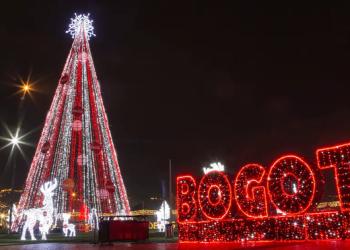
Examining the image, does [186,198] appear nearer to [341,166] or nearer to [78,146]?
[341,166]

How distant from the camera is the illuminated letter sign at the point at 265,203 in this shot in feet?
54.6

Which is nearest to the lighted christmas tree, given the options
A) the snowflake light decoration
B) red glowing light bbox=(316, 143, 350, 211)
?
the snowflake light decoration

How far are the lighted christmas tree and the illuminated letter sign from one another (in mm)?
10295

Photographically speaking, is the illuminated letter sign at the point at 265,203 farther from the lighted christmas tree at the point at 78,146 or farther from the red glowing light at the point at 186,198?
the lighted christmas tree at the point at 78,146

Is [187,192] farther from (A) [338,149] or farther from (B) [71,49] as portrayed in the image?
(B) [71,49]

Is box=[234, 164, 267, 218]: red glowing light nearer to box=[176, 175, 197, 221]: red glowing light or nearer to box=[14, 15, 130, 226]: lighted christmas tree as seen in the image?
box=[176, 175, 197, 221]: red glowing light

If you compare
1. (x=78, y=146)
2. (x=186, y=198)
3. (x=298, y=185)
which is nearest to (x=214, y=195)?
(x=186, y=198)

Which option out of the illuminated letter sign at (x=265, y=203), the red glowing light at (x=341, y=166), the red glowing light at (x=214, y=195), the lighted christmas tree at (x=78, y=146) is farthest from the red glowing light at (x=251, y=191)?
the lighted christmas tree at (x=78, y=146)

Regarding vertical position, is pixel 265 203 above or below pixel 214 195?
below

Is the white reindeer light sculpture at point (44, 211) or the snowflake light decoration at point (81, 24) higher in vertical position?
the snowflake light decoration at point (81, 24)

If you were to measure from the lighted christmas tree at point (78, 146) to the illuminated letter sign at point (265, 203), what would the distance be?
33.8ft

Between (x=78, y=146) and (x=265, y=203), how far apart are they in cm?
1754

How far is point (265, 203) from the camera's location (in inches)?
741

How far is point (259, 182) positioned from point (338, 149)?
4.01 metres
